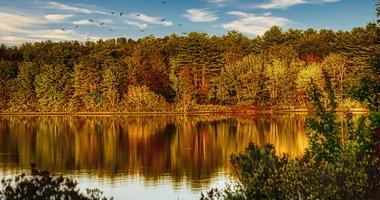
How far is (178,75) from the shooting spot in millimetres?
83250

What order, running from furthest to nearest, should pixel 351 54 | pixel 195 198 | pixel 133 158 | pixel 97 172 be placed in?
pixel 351 54
pixel 133 158
pixel 97 172
pixel 195 198

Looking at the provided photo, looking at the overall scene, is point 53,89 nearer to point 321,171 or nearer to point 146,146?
point 146,146

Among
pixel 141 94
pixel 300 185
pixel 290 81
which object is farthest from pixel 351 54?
pixel 300 185

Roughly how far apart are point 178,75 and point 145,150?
45549 mm

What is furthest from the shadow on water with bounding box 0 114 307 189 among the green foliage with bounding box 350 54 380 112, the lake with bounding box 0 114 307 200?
the green foliage with bounding box 350 54 380 112

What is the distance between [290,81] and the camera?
78312mm

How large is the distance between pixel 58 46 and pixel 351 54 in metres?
45.3

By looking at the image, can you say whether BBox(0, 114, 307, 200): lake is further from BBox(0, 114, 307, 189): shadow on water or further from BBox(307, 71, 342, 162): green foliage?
BBox(307, 71, 342, 162): green foliage

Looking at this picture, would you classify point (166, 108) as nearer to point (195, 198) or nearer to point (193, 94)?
point (193, 94)

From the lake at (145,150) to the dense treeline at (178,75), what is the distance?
45.0 ft

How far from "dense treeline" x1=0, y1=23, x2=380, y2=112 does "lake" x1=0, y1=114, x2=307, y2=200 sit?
13704 millimetres

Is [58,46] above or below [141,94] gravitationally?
above

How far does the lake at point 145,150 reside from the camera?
84.2 feet

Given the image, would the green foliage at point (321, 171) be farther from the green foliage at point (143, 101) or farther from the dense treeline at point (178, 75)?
the green foliage at point (143, 101)
